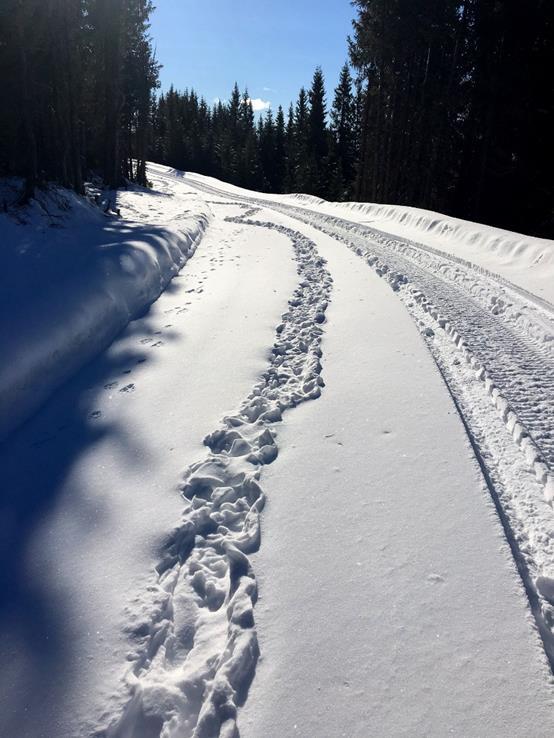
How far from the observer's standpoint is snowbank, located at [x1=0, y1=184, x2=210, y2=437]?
4992mm

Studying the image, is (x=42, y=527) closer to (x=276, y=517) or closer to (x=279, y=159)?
(x=276, y=517)

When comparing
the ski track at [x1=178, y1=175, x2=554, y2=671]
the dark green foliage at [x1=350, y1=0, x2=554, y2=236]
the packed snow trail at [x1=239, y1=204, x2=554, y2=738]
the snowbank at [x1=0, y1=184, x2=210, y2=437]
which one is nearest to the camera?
the packed snow trail at [x1=239, y1=204, x2=554, y2=738]

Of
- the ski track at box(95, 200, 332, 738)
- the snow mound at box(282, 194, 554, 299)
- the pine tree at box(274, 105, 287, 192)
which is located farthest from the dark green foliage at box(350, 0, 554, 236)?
the pine tree at box(274, 105, 287, 192)

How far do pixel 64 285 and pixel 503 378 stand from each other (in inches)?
224

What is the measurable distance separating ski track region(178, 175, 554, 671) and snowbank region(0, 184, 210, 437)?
4.13m

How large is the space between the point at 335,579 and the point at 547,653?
3.39 ft

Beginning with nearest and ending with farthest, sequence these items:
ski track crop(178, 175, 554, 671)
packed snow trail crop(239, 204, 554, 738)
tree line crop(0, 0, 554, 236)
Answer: packed snow trail crop(239, 204, 554, 738) → ski track crop(178, 175, 554, 671) → tree line crop(0, 0, 554, 236)

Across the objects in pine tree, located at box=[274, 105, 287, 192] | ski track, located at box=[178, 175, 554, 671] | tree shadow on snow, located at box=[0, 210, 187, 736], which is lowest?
tree shadow on snow, located at box=[0, 210, 187, 736]

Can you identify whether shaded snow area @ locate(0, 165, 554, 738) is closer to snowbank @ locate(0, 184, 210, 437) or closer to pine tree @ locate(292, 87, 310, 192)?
snowbank @ locate(0, 184, 210, 437)

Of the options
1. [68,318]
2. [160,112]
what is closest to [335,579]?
[68,318]

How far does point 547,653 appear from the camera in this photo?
219 cm

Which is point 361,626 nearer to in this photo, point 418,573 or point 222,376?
point 418,573

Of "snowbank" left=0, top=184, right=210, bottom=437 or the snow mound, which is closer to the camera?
"snowbank" left=0, top=184, right=210, bottom=437

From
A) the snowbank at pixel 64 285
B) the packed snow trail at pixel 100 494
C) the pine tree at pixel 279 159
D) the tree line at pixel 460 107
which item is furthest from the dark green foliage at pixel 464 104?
the pine tree at pixel 279 159
